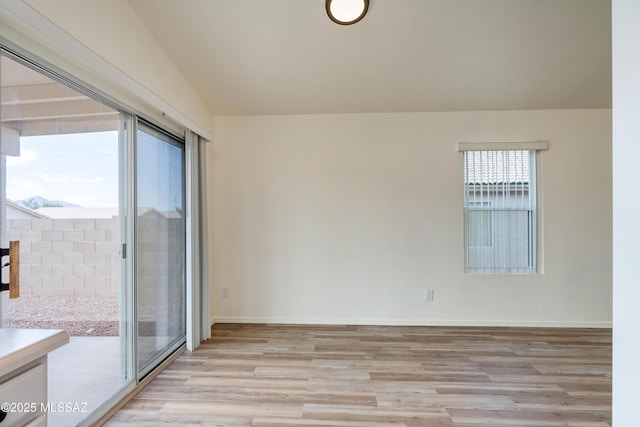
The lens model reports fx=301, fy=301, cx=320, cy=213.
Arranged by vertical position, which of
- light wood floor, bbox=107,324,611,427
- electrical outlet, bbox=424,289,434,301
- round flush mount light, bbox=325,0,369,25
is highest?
round flush mount light, bbox=325,0,369,25

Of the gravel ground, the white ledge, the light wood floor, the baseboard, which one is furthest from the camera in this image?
the baseboard

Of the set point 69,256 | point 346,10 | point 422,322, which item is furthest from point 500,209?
point 69,256

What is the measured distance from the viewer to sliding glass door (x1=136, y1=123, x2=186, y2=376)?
→ 7.60ft

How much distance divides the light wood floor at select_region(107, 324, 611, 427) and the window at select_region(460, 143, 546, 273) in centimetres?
77

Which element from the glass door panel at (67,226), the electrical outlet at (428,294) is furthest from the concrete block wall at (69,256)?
the electrical outlet at (428,294)

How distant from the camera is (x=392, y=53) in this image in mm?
2629

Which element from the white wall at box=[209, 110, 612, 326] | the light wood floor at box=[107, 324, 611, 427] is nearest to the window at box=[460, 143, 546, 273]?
the white wall at box=[209, 110, 612, 326]

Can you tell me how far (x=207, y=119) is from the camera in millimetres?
3344

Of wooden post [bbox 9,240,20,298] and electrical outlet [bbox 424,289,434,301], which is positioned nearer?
wooden post [bbox 9,240,20,298]

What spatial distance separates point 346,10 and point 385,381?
2798 mm

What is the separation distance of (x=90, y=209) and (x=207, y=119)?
179 cm

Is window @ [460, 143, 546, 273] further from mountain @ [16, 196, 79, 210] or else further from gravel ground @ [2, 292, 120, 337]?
mountain @ [16, 196, 79, 210]

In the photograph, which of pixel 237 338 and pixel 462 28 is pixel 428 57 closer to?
pixel 462 28
